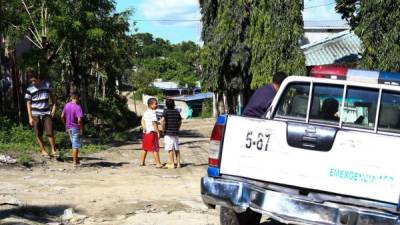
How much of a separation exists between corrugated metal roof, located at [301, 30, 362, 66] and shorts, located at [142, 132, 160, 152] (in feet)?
34.0

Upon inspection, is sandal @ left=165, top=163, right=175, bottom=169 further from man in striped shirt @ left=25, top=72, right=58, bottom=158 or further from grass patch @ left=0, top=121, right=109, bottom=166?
man in striped shirt @ left=25, top=72, right=58, bottom=158

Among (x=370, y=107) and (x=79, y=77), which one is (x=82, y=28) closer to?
(x=79, y=77)

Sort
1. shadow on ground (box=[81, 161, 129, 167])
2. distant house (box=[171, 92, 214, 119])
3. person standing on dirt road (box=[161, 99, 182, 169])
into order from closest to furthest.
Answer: shadow on ground (box=[81, 161, 129, 167])
person standing on dirt road (box=[161, 99, 182, 169])
distant house (box=[171, 92, 214, 119])

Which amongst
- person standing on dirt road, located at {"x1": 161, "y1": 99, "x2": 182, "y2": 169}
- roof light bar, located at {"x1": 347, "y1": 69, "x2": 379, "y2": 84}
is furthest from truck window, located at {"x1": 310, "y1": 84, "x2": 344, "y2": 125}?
person standing on dirt road, located at {"x1": 161, "y1": 99, "x2": 182, "y2": 169}

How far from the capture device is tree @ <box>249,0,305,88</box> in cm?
1845

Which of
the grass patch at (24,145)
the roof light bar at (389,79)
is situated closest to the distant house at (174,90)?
the grass patch at (24,145)

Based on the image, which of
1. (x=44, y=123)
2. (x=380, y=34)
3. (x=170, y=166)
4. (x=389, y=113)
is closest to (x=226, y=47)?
(x=380, y=34)

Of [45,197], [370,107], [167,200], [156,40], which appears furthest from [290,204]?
[156,40]

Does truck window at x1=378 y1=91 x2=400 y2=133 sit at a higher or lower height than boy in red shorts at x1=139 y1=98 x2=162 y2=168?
higher

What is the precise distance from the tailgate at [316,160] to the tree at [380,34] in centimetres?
885

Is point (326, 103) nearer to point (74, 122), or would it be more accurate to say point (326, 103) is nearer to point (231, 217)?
point (231, 217)

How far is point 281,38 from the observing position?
18484mm

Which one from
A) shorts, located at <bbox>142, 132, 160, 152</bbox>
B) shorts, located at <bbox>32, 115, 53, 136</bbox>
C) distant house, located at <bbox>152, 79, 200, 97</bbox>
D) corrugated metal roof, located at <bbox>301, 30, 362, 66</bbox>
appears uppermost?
corrugated metal roof, located at <bbox>301, 30, 362, 66</bbox>

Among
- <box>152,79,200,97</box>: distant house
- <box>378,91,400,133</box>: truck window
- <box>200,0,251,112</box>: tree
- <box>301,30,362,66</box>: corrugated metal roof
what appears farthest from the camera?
<box>152,79,200,97</box>: distant house
